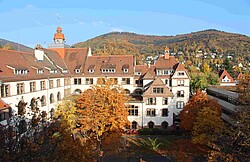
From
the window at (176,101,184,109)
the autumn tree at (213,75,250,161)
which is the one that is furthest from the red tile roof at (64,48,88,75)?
the autumn tree at (213,75,250,161)

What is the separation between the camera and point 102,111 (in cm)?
2730

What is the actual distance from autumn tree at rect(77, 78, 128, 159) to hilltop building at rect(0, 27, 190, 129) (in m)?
7.94

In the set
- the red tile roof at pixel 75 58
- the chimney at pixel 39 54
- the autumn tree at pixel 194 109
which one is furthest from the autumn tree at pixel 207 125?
the chimney at pixel 39 54

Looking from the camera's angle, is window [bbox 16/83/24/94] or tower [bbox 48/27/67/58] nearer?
window [bbox 16/83/24/94]

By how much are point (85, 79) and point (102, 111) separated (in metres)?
18.2

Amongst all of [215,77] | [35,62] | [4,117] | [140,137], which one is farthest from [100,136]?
[215,77]

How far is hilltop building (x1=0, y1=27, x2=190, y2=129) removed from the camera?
30.9 meters

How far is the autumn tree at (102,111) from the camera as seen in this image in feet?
89.6

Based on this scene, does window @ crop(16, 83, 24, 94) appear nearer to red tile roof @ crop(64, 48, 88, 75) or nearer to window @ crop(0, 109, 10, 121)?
window @ crop(0, 109, 10, 121)

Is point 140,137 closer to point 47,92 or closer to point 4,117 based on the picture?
point 47,92

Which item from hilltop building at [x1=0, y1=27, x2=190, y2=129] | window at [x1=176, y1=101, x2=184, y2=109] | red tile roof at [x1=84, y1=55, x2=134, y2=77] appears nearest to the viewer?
hilltop building at [x1=0, y1=27, x2=190, y2=129]

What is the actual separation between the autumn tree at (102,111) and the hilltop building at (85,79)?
794 centimetres

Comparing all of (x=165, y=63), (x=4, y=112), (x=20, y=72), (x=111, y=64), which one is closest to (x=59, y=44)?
(x=111, y=64)

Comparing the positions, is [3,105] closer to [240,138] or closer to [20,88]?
[20,88]
